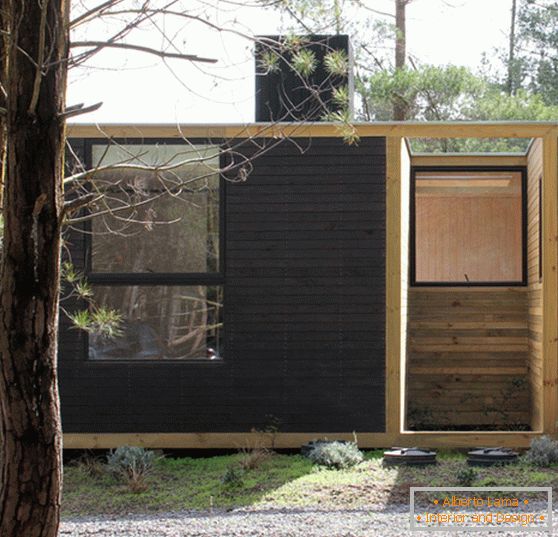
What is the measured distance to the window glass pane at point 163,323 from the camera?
28.0ft

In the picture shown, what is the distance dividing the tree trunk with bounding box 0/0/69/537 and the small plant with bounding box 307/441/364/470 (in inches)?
166

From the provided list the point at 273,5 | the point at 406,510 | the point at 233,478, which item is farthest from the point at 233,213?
the point at 273,5

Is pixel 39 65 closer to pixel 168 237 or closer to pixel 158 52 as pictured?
pixel 158 52

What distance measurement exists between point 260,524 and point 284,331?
282cm

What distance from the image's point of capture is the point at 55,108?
3.86m

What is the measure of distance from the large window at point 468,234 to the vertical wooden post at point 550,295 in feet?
10.6

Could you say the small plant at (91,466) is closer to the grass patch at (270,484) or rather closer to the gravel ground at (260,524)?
the grass patch at (270,484)

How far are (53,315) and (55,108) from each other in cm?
78

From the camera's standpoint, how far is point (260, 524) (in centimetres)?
598

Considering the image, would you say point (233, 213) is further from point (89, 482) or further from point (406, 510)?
point (406, 510)

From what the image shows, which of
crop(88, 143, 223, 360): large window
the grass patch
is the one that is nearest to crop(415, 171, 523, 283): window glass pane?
crop(88, 143, 223, 360): large window

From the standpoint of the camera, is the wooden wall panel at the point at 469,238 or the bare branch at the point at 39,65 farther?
the wooden wall panel at the point at 469,238

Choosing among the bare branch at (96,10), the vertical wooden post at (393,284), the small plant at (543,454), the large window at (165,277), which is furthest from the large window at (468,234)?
the bare branch at (96,10)

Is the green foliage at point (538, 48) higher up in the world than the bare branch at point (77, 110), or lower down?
higher up
